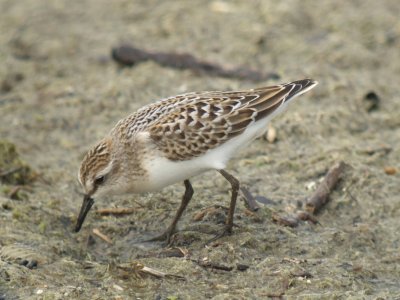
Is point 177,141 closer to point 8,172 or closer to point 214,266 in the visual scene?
point 214,266

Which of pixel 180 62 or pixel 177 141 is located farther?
pixel 180 62

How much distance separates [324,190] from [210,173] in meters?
1.23

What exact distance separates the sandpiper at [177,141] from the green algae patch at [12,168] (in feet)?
5.13

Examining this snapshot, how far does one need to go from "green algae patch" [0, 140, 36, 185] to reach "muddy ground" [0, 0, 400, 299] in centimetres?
4

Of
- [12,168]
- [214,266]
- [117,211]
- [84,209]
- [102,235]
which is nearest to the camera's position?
[214,266]

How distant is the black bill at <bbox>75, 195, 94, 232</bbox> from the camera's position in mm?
7418

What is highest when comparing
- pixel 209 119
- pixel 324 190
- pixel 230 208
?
pixel 209 119

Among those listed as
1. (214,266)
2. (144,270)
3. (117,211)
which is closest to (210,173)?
(117,211)

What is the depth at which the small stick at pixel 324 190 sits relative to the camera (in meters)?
7.99

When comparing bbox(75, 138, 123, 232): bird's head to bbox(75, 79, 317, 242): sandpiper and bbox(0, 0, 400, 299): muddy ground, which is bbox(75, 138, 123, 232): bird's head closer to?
bbox(75, 79, 317, 242): sandpiper

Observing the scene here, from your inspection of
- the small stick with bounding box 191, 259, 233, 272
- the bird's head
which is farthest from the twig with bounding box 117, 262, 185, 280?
the bird's head

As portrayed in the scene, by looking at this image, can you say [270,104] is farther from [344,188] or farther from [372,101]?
[372,101]

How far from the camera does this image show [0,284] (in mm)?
6492

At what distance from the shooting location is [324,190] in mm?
8180
